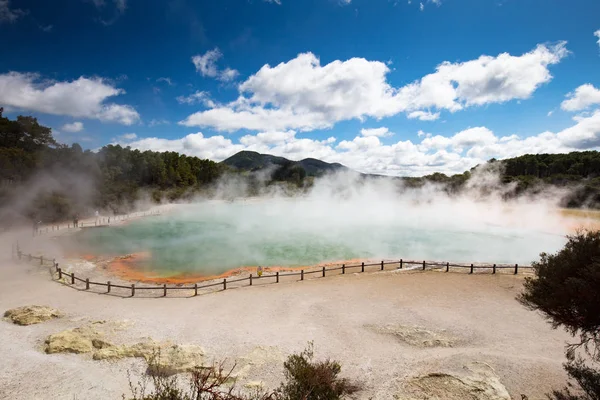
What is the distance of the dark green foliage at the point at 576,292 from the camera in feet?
17.0

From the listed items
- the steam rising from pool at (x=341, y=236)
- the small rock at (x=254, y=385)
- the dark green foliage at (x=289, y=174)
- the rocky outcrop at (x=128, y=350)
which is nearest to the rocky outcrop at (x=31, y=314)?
the rocky outcrop at (x=128, y=350)

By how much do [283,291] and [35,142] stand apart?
139 feet

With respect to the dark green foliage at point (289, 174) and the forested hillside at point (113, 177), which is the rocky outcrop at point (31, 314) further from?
the dark green foliage at point (289, 174)

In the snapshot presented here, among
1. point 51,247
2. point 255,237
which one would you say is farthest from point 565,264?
point 51,247

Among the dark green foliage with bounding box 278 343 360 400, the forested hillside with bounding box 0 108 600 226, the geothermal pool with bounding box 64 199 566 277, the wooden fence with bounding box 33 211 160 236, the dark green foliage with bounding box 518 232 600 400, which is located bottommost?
the geothermal pool with bounding box 64 199 566 277

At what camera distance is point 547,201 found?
41375 millimetres

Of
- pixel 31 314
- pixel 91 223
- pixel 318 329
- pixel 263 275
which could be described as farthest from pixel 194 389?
pixel 91 223

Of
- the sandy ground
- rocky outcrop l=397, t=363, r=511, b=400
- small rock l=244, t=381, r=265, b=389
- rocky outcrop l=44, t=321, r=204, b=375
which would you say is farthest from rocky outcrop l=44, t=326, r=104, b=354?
rocky outcrop l=397, t=363, r=511, b=400

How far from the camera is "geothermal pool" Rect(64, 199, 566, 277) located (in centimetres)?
2020

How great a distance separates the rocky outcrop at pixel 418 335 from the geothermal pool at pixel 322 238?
10.0 m

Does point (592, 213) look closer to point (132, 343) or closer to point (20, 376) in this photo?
point (132, 343)

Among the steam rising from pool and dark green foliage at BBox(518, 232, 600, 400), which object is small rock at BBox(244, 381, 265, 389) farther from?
the steam rising from pool

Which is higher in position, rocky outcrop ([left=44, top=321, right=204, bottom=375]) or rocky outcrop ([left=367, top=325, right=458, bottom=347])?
rocky outcrop ([left=44, top=321, right=204, bottom=375])

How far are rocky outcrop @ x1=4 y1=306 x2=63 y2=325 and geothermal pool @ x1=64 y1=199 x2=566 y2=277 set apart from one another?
22.3ft
